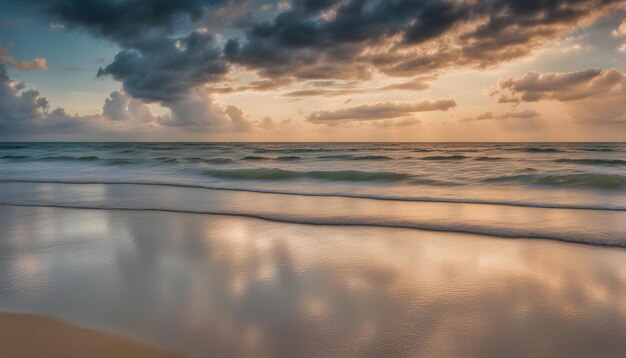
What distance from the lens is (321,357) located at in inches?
102

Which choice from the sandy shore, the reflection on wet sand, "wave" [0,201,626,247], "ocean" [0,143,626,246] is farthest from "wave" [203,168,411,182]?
the sandy shore

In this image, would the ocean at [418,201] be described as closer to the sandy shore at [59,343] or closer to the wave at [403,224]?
the wave at [403,224]

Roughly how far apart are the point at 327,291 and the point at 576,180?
13.2 m

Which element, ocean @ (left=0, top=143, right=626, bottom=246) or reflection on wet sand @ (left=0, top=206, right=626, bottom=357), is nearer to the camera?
reflection on wet sand @ (left=0, top=206, right=626, bottom=357)

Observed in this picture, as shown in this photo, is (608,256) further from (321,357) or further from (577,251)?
(321,357)

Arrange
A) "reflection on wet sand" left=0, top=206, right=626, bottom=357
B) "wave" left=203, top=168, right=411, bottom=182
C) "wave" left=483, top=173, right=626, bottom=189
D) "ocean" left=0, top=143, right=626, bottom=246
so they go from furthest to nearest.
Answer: "wave" left=203, top=168, right=411, bottom=182, "wave" left=483, top=173, right=626, bottom=189, "ocean" left=0, top=143, right=626, bottom=246, "reflection on wet sand" left=0, top=206, right=626, bottom=357

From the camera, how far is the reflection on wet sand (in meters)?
2.80

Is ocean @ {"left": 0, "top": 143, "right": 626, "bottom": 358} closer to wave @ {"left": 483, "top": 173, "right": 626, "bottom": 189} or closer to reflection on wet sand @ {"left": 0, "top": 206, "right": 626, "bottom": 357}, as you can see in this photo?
reflection on wet sand @ {"left": 0, "top": 206, "right": 626, "bottom": 357}

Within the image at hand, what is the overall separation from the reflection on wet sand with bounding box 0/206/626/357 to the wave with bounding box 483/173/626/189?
8.79 metres

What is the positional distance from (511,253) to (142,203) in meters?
8.44

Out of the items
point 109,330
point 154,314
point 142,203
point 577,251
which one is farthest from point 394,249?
point 142,203

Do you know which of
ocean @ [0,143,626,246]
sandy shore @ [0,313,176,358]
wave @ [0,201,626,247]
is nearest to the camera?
sandy shore @ [0,313,176,358]

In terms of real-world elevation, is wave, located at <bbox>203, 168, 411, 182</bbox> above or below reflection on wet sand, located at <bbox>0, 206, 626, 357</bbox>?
above

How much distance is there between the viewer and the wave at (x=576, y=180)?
12289 mm
